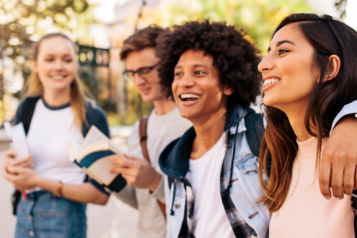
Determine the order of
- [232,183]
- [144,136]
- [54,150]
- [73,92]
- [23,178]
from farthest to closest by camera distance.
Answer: [73,92]
[144,136]
[54,150]
[23,178]
[232,183]

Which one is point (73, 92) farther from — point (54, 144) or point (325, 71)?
point (325, 71)

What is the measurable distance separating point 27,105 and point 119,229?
101 inches

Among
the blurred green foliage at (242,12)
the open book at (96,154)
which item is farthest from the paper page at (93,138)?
the blurred green foliage at (242,12)

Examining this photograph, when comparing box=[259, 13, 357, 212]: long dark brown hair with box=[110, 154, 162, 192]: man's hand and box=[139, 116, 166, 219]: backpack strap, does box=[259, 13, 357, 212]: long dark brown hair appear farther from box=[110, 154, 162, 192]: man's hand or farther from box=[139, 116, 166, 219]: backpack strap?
box=[139, 116, 166, 219]: backpack strap

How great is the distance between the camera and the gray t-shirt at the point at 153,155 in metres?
2.47

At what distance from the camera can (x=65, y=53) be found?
2744mm

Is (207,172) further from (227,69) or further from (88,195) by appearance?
(88,195)

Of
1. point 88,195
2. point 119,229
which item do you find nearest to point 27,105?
point 88,195

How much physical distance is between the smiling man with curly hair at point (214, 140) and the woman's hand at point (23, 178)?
112 cm

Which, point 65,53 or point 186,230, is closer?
point 186,230

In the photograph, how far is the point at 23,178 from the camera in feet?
7.91

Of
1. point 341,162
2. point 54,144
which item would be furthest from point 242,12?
point 341,162

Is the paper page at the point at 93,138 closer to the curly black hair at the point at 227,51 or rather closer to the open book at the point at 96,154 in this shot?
the open book at the point at 96,154

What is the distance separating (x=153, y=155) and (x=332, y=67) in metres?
1.69
